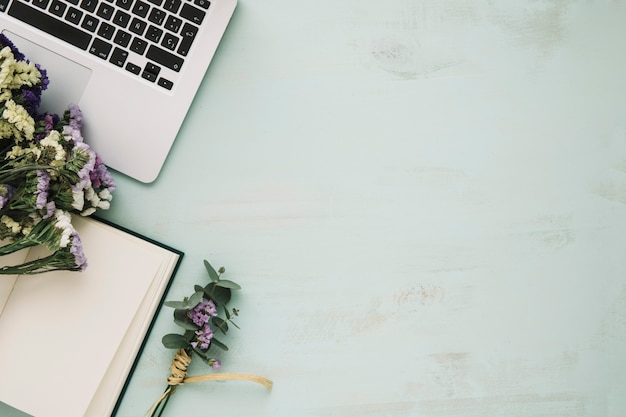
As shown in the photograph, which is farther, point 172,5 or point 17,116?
point 172,5

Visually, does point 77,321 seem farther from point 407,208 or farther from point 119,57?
point 407,208

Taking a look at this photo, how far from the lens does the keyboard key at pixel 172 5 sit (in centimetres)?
79

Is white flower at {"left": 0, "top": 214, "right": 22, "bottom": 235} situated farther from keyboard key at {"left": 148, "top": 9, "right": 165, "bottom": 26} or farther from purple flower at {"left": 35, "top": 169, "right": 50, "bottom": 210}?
keyboard key at {"left": 148, "top": 9, "right": 165, "bottom": 26}

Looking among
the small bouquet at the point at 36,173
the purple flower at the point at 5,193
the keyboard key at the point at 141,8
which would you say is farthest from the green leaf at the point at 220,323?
the keyboard key at the point at 141,8

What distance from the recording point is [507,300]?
2.85 ft

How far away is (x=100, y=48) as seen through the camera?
78 cm

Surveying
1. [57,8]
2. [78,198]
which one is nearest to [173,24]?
[57,8]

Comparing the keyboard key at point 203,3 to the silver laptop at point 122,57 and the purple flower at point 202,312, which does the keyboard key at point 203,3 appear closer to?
the silver laptop at point 122,57

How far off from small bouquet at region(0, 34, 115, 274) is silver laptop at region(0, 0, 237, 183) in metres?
0.05

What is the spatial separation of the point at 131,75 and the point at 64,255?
0.23 m

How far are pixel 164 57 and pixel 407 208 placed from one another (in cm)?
36

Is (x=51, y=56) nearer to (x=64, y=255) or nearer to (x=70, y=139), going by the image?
(x=70, y=139)

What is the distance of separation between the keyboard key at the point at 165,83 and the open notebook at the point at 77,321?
186 millimetres

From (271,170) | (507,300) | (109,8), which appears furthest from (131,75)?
(507,300)
